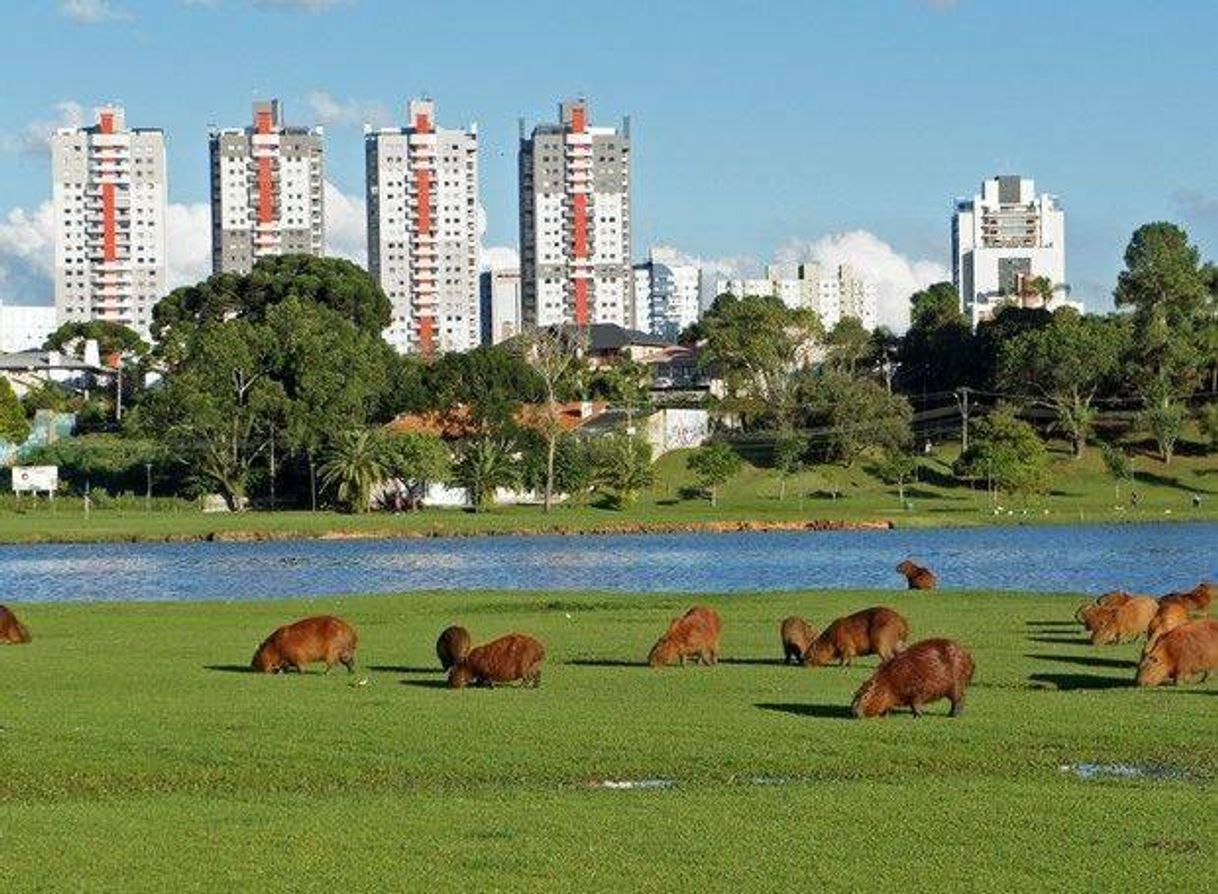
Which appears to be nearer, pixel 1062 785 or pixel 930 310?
pixel 1062 785

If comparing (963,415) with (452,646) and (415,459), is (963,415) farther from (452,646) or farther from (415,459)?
(452,646)

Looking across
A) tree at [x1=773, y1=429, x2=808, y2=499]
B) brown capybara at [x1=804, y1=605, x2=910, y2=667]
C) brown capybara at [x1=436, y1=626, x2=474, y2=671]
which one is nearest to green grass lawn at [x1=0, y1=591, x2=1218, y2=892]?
brown capybara at [x1=804, y1=605, x2=910, y2=667]

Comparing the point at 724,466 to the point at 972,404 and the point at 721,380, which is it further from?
the point at 721,380

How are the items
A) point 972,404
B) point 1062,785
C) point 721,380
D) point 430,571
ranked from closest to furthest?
point 1062,785 → point 430,571 → point 972,404 → point 721,380

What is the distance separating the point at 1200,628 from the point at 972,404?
11389cm

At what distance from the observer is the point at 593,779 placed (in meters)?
18.9

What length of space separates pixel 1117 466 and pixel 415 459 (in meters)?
35.5

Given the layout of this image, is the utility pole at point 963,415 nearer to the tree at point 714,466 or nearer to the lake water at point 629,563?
the tree at point 714,466

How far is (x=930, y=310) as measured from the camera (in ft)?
513

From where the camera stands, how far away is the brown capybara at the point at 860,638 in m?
27.9

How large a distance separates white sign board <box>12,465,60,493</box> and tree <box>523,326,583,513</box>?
977 inches

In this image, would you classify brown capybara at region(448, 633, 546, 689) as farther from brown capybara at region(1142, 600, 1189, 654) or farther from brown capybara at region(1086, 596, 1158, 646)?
brown capybara at region(1086, 596, 1158, 646)

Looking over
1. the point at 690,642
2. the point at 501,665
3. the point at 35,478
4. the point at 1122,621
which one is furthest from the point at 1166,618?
the point at 35,478

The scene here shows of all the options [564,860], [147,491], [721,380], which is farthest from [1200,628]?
[721,380]
